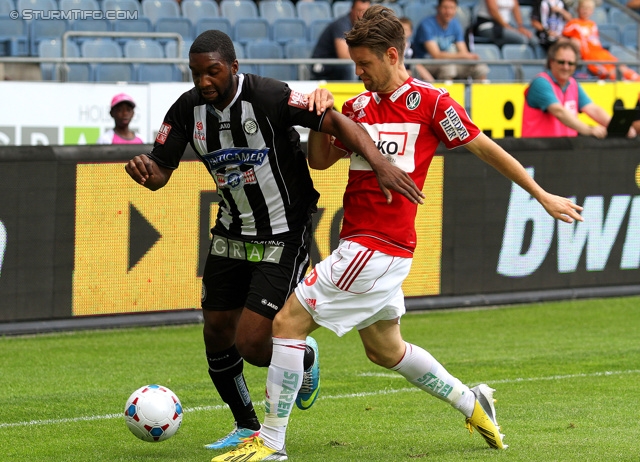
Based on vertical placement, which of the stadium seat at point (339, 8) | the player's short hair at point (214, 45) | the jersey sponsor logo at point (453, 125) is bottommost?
the jersey sponsor logo at point (453, 125)

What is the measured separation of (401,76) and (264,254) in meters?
1.17

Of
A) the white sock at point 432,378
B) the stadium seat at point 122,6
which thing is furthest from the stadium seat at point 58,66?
the white sock at point 432,378

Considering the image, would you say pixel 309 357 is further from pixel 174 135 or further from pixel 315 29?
pixel 315 29

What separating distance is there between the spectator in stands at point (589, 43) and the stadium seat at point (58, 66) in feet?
24.3

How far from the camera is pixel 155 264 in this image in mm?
10430

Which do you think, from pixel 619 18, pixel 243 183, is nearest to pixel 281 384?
pixel 243 183

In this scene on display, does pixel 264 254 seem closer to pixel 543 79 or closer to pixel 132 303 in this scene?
pixel 132 303

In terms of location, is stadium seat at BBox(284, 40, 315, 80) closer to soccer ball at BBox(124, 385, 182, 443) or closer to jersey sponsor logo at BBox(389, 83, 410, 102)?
jersey sponsor logo at BBox(389, 83, 410, 102)

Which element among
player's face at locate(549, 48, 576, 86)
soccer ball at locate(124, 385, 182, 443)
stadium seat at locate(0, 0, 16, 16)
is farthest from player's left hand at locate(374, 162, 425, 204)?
→ stadium seat at locate(0, 0, 16, 16)

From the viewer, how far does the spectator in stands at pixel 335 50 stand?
48.1ft

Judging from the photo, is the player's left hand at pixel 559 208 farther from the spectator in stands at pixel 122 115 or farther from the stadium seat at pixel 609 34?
the stadium seat at pixel 609 34

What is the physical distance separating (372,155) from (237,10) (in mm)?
11765

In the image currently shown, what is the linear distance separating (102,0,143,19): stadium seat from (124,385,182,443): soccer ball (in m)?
10.2

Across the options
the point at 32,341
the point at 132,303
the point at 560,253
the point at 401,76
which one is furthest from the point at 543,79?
the point at 401,76
